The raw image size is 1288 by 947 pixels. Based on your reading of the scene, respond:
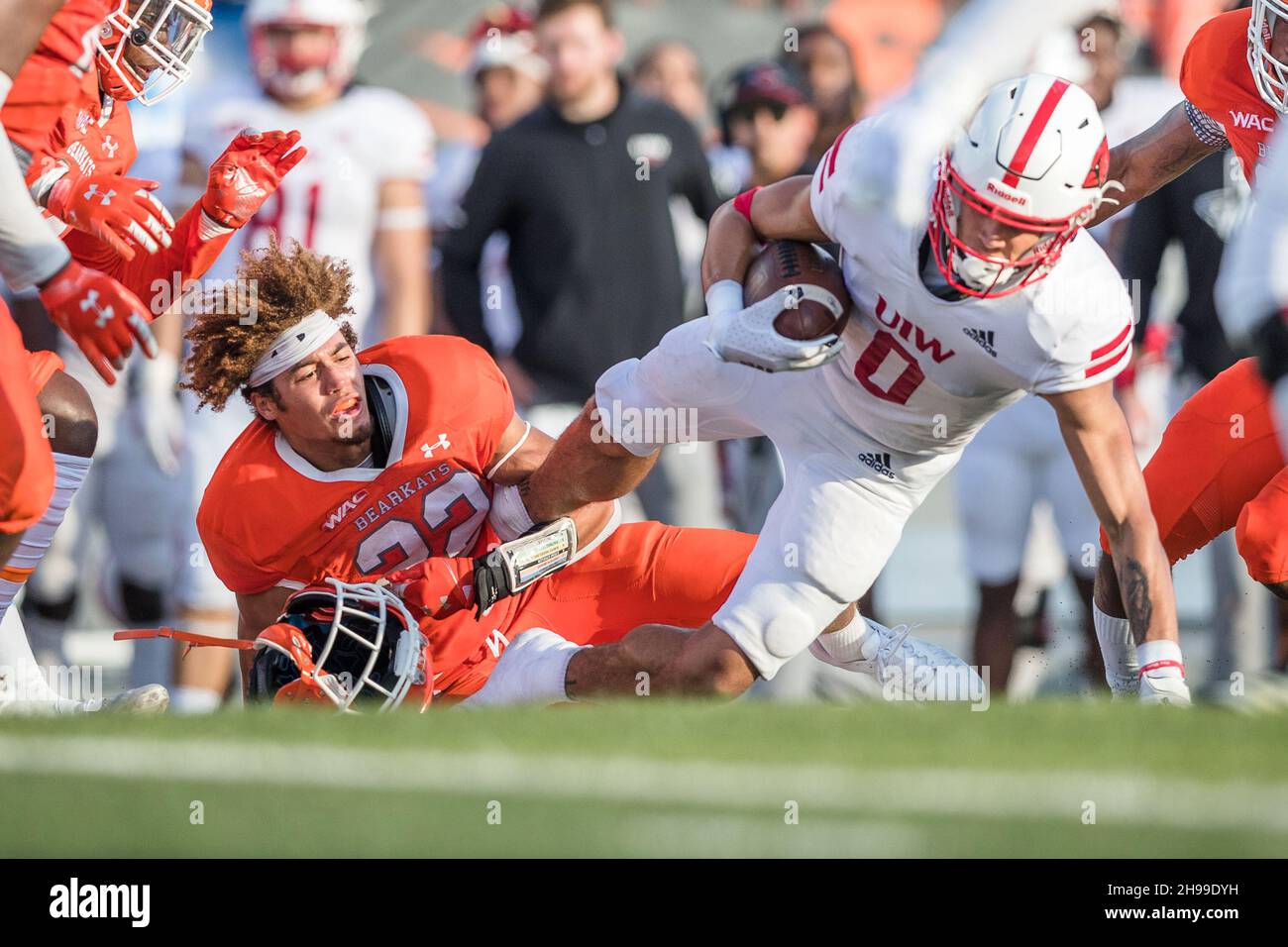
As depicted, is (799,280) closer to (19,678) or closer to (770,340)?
(770,340)

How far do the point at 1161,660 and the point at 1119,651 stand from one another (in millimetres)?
645

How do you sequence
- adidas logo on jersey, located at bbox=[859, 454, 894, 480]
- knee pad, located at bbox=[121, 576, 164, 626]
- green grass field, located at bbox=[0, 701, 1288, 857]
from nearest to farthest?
green grass field, located at bbox=[0, 701, 1288, 857] → adidas logo on jersey, located at bbox=[859, 454, 894, 480] → knee pad, located at bbox=[121, 576, 164, 626]

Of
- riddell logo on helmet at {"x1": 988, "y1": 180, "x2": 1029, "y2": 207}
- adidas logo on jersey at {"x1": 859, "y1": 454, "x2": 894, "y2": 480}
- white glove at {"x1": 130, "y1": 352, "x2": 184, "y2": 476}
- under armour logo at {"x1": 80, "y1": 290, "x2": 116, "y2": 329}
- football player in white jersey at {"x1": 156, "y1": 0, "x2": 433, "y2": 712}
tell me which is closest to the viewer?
riddell logo on helmet at {"x1": 988, "y1": 180, "x2": 1029, "y2": 207}

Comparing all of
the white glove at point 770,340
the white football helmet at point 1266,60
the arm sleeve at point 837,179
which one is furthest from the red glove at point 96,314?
the white football helmet at point 1266,60

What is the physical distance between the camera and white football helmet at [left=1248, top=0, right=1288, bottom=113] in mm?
4676

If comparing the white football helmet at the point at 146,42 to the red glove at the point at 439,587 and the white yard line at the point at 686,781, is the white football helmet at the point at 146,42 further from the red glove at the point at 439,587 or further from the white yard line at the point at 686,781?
the white yard line at the point at 686,781

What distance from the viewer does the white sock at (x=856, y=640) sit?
5.03m

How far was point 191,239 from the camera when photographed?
510 cm

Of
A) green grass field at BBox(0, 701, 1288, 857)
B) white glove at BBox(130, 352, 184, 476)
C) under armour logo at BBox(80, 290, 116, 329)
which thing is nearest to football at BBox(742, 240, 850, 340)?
green grass field at BBox(0, 701, 1288, 857)

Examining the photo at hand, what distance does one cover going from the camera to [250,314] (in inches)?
190

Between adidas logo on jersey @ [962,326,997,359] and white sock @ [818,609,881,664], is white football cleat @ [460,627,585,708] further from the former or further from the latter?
adidas logo on jersey @ [962,326,997,359]

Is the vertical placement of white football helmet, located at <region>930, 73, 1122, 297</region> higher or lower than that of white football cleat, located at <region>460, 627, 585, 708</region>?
higher

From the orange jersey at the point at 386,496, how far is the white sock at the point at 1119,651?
5.09 feet

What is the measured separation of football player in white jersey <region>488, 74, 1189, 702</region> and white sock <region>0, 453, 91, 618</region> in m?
1.11
